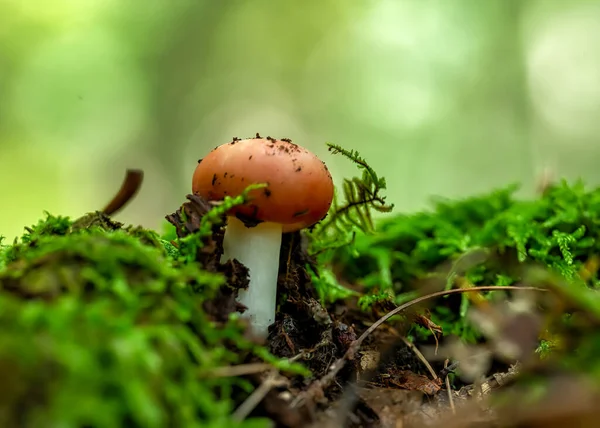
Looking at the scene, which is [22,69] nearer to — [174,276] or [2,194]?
[2,194]

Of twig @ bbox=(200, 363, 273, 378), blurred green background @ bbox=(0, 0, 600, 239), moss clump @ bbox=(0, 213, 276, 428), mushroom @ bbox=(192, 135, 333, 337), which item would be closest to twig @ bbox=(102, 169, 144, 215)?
mushroom @ bbox=(192, 135, 333, 337)

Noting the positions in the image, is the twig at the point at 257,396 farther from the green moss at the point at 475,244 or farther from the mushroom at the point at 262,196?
the green moss at the point at 475,244

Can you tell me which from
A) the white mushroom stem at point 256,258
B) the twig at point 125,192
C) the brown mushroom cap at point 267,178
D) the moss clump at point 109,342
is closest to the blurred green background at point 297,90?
the twig at point 125,192

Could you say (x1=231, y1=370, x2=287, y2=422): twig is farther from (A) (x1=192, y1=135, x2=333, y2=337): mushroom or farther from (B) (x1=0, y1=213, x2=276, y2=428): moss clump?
(A) (x1=192, y1=135, x2=333, y2=337): mushroom

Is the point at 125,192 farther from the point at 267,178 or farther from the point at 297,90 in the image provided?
the point at 297,90

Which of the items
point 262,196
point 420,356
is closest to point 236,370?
point 262,196

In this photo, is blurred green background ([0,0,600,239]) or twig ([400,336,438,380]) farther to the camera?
blurred green background ([0,0,600,239])
